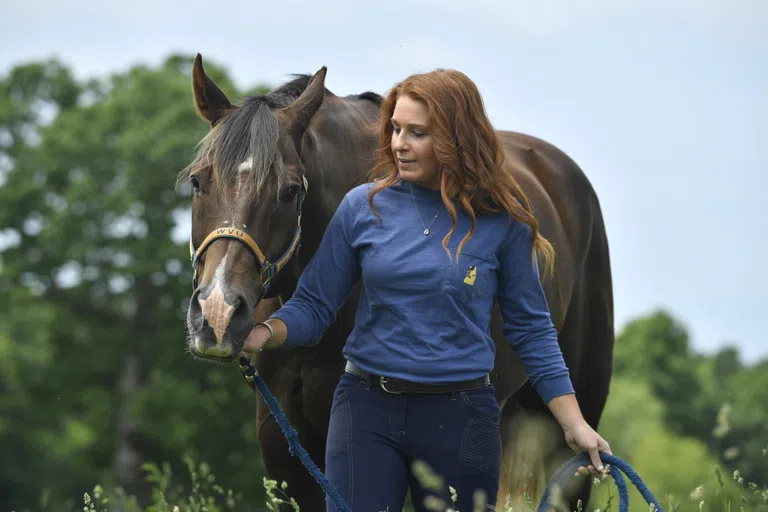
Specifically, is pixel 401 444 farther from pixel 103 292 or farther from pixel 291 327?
pixel 103 292

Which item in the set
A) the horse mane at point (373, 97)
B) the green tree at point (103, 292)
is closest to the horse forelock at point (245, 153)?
the horse mane at point (373, 97)

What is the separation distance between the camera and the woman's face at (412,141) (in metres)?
3.99

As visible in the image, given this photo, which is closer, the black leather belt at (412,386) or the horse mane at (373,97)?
the black leather belt at (412,386)

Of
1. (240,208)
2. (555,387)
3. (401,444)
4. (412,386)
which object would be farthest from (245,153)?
(555,387)

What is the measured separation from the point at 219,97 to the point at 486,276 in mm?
1340

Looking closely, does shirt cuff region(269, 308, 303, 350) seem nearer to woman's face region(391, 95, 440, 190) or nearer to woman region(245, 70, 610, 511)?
woman region(245, 70, 610, 511)

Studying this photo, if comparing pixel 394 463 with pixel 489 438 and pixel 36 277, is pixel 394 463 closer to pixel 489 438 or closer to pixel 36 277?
pixel 489 438

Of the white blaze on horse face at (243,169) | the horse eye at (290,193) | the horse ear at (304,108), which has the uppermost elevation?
the horse ear at (304,108)

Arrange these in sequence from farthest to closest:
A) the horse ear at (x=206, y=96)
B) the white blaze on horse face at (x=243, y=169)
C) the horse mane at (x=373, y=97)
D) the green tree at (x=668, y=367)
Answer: the green tree at (x=668, y=367), the horse mane at (x=373, y=97), the horse ear at (x=206, y=96), the white blaze on horse face at (x=243, y=169)

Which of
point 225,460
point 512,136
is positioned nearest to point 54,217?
point 225,460

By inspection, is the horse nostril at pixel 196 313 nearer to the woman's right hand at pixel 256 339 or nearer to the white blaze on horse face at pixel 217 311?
the white blaze on horse face at pixel 217 311

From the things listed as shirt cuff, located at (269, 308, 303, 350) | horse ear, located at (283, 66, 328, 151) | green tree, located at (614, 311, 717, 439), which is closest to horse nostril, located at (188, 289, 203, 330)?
shirt cuff, located at (269, 308, 303, 350)

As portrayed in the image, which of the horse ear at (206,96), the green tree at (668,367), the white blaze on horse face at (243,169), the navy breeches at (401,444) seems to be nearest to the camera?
the navy breeches at (401,444)

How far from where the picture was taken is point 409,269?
12.8ft
